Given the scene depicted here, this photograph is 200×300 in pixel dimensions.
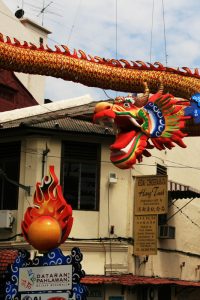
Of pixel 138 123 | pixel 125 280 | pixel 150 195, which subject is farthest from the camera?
pixel 150 195

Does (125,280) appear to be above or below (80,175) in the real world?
below

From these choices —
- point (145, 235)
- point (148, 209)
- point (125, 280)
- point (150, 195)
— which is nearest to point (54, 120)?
point (150, 195)

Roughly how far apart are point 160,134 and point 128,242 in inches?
322

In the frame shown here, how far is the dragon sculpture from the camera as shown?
12.9m

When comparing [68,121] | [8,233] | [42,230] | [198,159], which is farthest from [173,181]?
[42,230]

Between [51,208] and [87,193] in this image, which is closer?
[51,208]

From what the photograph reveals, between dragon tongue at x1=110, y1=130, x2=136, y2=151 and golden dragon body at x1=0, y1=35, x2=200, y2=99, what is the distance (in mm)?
2125

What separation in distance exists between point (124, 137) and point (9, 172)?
8.82m

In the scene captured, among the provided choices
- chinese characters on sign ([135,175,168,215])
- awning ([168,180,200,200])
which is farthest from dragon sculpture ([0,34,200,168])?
awning ([168,180,200,200])

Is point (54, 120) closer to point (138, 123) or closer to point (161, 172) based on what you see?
point (161, 172)

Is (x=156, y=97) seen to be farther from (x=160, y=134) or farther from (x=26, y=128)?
(x=26, y=128)

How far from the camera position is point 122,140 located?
12.9m

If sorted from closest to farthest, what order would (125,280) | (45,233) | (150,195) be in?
1. (45,233)
2. (125,280)
3. (150,195)

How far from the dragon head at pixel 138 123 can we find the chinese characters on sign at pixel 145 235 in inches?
277
